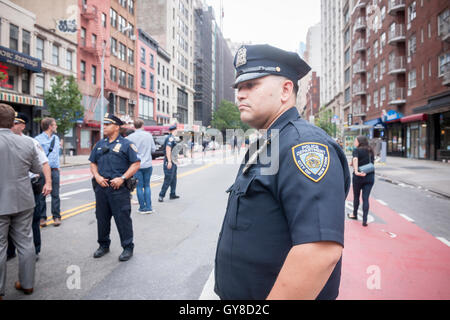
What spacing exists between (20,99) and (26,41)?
5327 millimetres

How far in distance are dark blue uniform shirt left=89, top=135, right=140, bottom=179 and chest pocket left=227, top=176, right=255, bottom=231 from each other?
11.4 feet

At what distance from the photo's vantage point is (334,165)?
1.23 meters

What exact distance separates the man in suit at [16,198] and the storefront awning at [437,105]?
84.1 ft

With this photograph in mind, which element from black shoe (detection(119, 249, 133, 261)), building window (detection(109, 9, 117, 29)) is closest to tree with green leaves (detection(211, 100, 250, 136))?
building window (detection(109, 9, 117, 29))

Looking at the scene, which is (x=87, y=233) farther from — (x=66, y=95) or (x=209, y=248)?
(x=66, y=95)

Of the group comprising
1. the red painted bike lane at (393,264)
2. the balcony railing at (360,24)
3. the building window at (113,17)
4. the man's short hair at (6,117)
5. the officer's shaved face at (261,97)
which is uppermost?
the balcony railing at (360,24)

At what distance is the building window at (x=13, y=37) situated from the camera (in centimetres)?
2288

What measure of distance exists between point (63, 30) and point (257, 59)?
33.9m

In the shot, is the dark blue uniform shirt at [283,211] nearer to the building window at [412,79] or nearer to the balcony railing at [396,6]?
the building window at [412,79]

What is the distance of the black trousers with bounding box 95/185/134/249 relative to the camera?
14.7 feet

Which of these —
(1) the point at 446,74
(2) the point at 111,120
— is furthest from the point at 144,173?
(1) the point at 446,74

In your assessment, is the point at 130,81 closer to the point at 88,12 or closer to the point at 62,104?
the point at 88,12

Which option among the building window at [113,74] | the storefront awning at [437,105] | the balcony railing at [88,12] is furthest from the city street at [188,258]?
the building window at [113,74]

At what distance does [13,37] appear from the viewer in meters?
23.1
